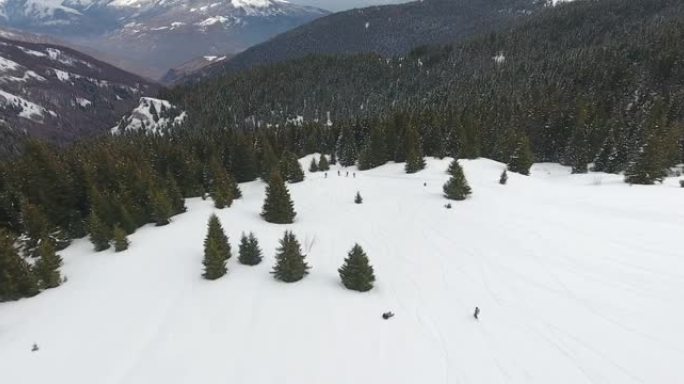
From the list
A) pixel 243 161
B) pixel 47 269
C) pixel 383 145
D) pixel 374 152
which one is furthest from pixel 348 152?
pixel 47 269

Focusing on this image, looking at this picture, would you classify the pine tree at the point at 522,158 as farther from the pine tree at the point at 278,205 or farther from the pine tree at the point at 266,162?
the pine tree at the point at 266,162

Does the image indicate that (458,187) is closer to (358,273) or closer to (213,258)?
(358,273)

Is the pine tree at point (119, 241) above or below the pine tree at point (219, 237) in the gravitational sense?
below

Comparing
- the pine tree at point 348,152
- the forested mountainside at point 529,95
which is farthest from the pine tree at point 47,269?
the forested mountainside at point 529,95

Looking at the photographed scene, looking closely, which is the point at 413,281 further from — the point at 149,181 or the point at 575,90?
the point at 575,90

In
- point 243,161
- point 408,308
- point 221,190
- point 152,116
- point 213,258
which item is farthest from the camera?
point 152,116

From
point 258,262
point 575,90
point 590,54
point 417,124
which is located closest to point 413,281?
point 258,262

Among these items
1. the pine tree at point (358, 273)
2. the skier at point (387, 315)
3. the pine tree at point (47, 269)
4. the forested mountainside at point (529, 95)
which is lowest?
the pine tree at point (47, 269)

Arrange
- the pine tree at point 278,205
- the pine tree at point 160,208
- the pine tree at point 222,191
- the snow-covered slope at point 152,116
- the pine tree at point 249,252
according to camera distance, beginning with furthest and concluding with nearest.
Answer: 1. the snow-covered slope at point 152,116
2. the pine tree at point 222,191
3. the pine tree at point 160,208
4. the pine tree at point 278,205
5. the pine tree at point 249,252
